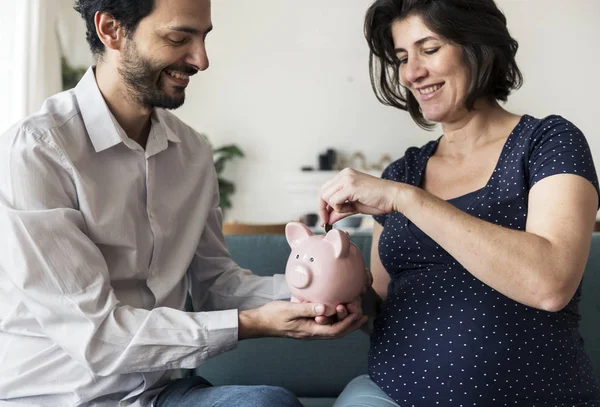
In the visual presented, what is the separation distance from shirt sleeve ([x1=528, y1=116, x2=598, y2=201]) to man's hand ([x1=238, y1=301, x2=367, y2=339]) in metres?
0.48

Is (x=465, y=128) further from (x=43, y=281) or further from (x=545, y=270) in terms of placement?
(x=43, y=281)

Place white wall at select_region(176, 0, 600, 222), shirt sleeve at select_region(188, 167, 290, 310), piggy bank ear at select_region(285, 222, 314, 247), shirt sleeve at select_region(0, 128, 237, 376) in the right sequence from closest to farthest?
shirt sleeve at select_region(0, 128, 237, 376), piggy bank ear at select_region(285, 222, 314, 247), shirt sleeve at select_region(188, 167, 290, 310), white wall at select_region(176, 0, 600, 222)

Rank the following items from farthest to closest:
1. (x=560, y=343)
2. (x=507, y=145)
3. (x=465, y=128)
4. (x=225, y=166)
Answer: (x=225, y=166) < (x=465, y=128) < (x=507, y=145) < (x=560, y=343)

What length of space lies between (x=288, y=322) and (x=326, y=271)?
0.12m

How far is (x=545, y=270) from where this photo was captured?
4.03 ft

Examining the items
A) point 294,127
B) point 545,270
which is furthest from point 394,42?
point 294,127

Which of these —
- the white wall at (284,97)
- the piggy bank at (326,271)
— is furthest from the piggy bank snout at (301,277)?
the white wall at (284,97)

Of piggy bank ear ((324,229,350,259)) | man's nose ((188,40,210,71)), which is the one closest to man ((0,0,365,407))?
man's nose ((188,40,210,71))

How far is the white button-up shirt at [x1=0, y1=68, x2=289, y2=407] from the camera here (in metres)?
1.31

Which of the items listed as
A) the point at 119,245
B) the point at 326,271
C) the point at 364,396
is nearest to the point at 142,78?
the point at 119,245

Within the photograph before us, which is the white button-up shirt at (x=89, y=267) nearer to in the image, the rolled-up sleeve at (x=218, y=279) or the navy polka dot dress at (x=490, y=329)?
the rolled-up sleeve at (x=218, y=279)

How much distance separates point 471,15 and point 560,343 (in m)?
0.73

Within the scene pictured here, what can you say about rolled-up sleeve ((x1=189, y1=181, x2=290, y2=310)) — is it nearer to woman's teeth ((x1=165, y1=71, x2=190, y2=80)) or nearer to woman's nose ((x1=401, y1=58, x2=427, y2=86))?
woman's teeth ((x1=165, y1=71, x2=190, y2=80))

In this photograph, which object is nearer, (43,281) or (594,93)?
(43,281)
